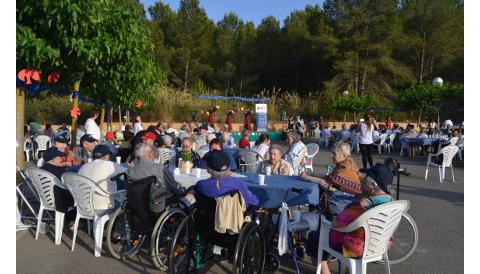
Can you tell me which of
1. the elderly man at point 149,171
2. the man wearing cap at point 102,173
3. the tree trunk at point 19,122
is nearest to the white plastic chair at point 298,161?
the elderly man at point 149,171

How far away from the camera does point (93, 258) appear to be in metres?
4.67

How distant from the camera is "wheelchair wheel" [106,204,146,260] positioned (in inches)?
178

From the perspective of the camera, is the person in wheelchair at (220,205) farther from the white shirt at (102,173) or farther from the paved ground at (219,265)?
the white shirt at (102,173)

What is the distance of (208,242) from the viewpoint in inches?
151

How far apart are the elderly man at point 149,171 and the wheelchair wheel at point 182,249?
60cm

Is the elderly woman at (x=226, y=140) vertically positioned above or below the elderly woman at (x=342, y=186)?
above

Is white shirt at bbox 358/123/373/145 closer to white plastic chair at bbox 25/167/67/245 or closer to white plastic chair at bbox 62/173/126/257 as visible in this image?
white plastic chair at bbox 62/173/126/257

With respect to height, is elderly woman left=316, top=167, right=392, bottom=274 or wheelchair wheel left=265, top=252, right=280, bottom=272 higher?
elderly woman left=316, top=167, right=392, bottom=274

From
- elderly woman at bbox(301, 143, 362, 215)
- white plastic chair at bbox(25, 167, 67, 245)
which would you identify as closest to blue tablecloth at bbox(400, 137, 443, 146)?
elderly woman at bbox(301, 143, 362, 215)

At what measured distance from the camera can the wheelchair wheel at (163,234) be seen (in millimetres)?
4191

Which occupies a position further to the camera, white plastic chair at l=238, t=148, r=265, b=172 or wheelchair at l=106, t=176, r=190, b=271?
white plastic chair at l=238, t=148, r=265, b=172

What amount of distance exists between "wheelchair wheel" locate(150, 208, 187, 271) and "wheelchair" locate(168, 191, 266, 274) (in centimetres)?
32

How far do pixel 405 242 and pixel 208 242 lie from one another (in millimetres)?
2259
